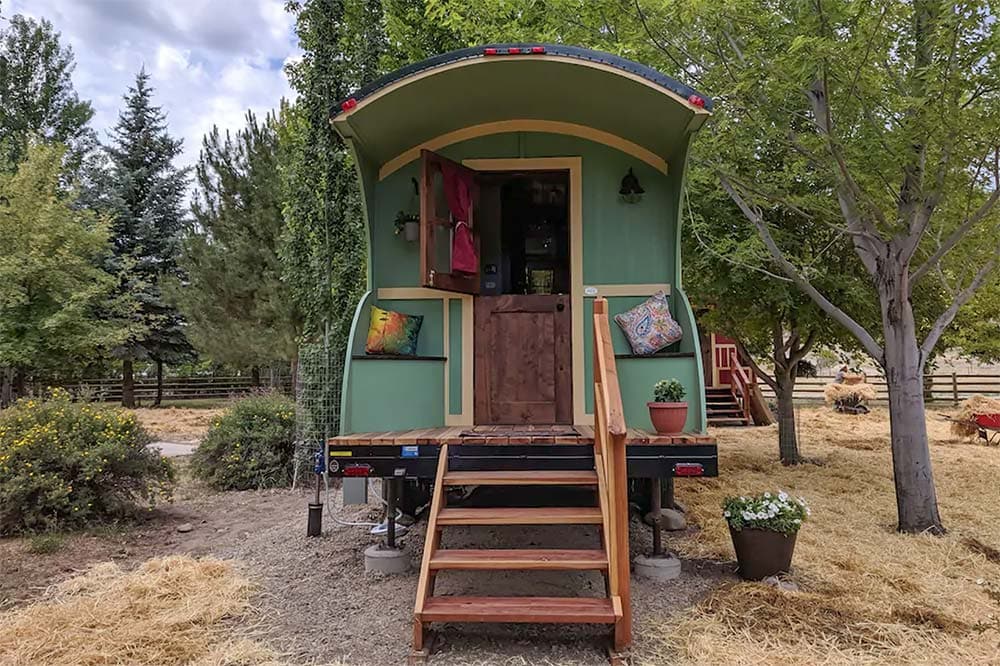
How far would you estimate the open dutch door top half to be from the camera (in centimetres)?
422

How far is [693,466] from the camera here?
3492mm

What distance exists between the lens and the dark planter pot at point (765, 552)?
152 inches

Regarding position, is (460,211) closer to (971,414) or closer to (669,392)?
(669,392)

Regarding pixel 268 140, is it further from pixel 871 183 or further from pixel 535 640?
pixel 535 640

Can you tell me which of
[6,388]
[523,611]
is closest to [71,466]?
[523,611]

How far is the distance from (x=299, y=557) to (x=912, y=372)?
5192 mm

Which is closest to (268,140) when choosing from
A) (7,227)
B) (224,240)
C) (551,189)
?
(224,240)

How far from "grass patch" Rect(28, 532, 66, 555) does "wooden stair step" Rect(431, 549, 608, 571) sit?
3.40 meters

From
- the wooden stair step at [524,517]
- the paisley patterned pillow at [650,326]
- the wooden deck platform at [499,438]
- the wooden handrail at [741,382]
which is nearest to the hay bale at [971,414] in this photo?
the wooden handrail at [741,382]

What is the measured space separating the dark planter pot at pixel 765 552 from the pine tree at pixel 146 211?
16669mm

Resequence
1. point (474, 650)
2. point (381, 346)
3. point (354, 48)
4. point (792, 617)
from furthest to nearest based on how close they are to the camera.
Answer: point (354, 48) < point (381, 346) < point (792, 617) < point (474, 650)

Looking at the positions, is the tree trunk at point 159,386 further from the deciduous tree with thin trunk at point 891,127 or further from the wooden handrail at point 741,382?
the deciduous tree with thin trunk at point 891,127

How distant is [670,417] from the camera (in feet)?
11.9

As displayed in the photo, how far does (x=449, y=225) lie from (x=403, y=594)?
2451 mm
